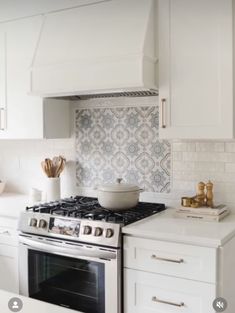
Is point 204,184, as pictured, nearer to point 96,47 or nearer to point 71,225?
point 71,225

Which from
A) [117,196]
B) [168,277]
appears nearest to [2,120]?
[117,196]

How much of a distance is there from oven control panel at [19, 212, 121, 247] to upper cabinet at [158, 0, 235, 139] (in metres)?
0.69

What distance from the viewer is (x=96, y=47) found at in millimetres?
2627

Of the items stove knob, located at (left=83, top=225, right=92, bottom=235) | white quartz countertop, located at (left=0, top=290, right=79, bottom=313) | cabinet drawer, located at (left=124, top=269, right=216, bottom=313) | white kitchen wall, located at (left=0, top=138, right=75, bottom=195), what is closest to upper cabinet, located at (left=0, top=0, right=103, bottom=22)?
white kitchen wall, located at (left=0, top=138, right=75, bottom=195)

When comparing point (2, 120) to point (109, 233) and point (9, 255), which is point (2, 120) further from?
point (109, 233)

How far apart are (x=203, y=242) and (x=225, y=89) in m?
0.88

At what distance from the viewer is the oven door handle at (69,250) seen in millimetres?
2293

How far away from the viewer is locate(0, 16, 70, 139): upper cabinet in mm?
3016

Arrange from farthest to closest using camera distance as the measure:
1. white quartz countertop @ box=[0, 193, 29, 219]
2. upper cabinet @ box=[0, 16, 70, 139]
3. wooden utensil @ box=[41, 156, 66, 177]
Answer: wooden utensil @ box=[41, 156, 66, 177], upper cabinet @ box=[0, 16, 70, 139], white quartz countertop @ box=[0, 193, 29, 219]

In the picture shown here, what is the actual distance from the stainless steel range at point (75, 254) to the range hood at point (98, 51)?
0.79 meters

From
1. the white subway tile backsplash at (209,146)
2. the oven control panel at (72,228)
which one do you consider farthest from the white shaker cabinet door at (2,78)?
the white subway tile backsplash at (209,146)

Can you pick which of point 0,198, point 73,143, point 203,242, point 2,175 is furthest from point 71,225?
point 2,175

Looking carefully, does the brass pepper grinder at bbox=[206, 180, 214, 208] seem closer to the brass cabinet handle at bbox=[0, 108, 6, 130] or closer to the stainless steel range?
the stainless steel range

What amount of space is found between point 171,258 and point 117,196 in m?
0.55
